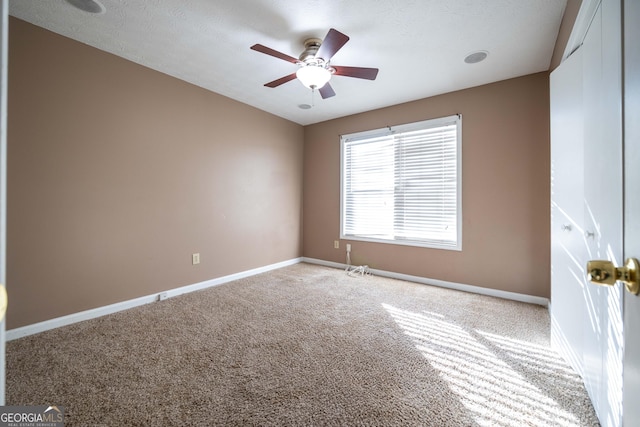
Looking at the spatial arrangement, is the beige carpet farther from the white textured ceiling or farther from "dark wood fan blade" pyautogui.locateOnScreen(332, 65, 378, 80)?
the white textured ceiling

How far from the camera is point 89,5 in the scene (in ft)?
6.26

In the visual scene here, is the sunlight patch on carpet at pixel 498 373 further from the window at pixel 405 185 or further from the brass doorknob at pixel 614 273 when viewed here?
the window at pixel 405 185

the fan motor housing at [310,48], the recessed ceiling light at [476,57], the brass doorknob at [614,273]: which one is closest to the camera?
the brass doorknob at [614,273]

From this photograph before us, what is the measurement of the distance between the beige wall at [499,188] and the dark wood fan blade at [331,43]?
6.60ft

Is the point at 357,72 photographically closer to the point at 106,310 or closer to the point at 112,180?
the point at 112,180

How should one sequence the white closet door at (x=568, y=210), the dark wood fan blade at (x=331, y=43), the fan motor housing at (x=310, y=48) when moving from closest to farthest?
the white closet door at (x=568, y=210), the dark wood fan blade at (x=331, y=43), the fan motor housing at (x=310, y=48)

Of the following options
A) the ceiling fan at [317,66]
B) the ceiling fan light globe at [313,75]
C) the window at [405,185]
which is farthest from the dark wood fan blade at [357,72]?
the window at [405,185]

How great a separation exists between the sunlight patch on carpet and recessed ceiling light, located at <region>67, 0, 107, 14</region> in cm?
347

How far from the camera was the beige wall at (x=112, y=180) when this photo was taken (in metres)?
2.09

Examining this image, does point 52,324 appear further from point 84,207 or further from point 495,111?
point 495,111

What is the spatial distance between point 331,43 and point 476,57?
1.63 meters

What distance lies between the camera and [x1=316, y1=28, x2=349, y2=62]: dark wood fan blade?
1.76 meters

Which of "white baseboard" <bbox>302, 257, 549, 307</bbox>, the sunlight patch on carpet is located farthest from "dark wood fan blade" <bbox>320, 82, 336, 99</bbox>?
"white baseboard" <bbox>302, 257, 549, 307</bbox>

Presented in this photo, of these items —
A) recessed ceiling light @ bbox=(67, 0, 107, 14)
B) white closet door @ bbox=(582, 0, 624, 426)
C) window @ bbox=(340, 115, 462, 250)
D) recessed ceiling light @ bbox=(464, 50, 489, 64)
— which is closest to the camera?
white closet door @ bbox=(582, 0, 624, 426)
